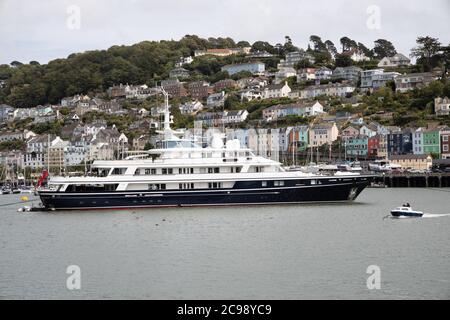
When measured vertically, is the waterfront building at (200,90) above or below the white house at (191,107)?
above

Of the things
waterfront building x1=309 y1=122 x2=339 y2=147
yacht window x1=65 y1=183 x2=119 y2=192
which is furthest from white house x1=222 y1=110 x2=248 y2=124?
yacht window x1=65 y1=183 x2=119 y2=192

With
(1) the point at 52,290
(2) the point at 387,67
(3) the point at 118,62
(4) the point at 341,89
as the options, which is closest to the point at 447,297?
(1) the point at 52,290

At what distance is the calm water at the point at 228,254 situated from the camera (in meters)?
24.7

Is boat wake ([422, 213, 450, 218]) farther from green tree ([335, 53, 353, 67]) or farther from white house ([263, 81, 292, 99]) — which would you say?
green tree ([335, 53, 353, 67])

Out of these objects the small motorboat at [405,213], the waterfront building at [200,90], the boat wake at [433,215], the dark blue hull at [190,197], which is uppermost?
the waterfront building at [200,90]

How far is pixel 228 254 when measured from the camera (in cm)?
3012

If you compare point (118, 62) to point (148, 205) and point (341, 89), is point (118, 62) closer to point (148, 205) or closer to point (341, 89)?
point (341, 89)

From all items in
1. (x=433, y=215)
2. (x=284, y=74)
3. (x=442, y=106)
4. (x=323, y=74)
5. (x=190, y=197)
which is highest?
(x=284, y=74)

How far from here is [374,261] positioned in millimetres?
28156

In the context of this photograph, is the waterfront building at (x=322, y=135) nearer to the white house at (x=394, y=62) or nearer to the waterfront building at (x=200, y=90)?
the white house at (x=394, y=62)

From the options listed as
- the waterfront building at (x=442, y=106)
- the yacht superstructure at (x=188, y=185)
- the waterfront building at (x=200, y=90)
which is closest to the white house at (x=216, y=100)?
the waterfront building at (x=200, y=90)

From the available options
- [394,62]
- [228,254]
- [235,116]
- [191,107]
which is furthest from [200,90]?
[228,254]

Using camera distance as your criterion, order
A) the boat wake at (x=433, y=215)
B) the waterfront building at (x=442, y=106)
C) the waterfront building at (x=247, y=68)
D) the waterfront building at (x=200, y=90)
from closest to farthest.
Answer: the boat wake at (x=433, y=215), the waterfront building at (x=442, y=106), the waterfront building at (x=200, y=90), the waterfront building at (x=247, y=68)

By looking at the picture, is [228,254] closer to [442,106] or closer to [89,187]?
[89,187]
